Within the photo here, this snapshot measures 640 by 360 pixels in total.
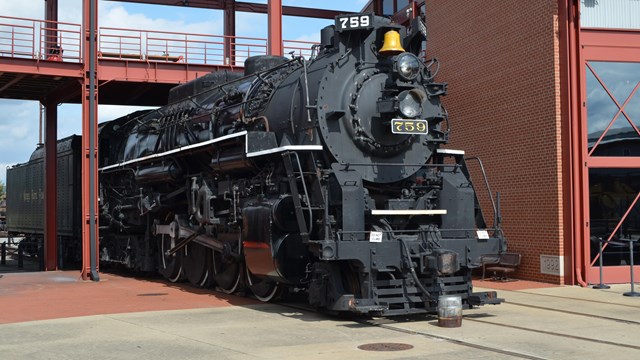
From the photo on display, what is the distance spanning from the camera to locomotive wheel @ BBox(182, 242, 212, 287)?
14.1 m

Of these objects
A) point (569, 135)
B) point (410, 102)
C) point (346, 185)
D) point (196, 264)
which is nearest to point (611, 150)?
point (569, 135)

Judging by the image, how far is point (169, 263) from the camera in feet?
51.9

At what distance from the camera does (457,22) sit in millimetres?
17625

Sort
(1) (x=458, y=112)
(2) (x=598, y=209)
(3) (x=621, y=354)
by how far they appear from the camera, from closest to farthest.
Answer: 1. (3) (x=621, y=354)
2. (2) (x=598, y=209)
3. (1) (x=458, y=112)

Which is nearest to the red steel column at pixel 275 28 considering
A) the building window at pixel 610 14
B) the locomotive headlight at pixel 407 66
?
the building window at pixel 610 14

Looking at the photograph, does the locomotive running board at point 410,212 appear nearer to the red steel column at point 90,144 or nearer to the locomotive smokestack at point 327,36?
the locomotive smokestack at point 327,36

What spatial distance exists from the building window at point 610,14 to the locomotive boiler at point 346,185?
5.09m

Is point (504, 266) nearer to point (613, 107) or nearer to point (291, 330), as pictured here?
point (613, 107)

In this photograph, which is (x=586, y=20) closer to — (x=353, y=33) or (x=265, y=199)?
(x=353, y=33)

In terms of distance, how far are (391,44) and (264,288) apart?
436 cm

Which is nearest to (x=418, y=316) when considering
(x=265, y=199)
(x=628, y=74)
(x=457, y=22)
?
(x=265, y=199)

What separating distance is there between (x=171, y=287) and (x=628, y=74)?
1007 centimetres

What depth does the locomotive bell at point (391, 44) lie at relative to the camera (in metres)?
10.8

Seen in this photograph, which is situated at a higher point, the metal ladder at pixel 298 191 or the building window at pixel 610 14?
the building window at pixel 610 14
